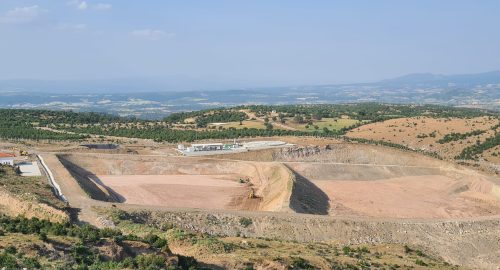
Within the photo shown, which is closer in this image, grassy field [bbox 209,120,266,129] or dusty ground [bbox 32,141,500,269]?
A: dusty ground [bbox 32,141,500,269]

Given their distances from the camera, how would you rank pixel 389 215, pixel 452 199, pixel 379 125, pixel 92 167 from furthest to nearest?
pixel 379 125
pixel 92 167
pixel 452 199
pixel 389 215

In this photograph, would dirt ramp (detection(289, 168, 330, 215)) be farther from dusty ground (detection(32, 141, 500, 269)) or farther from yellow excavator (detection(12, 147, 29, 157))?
yellow excavator (detection(12, 147, 29, 157))

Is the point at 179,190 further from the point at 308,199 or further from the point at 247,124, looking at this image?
the point at 247,124

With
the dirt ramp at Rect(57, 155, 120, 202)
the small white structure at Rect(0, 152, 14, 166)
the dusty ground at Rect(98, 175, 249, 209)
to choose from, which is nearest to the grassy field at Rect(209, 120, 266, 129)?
the dusty ground at Rect(98, 175, 249, 209)

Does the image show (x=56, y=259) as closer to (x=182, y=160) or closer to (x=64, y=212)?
(x=64, y=212)

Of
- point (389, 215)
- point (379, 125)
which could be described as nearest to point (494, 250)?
point (389, 215)

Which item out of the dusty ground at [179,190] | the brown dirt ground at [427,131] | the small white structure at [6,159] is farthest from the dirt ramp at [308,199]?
the brown dirt ground at [427,131]

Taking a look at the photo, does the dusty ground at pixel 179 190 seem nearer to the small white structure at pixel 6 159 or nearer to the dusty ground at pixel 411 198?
the small white structure at pixel 6 159

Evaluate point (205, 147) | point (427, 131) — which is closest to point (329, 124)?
point (427, 131)
